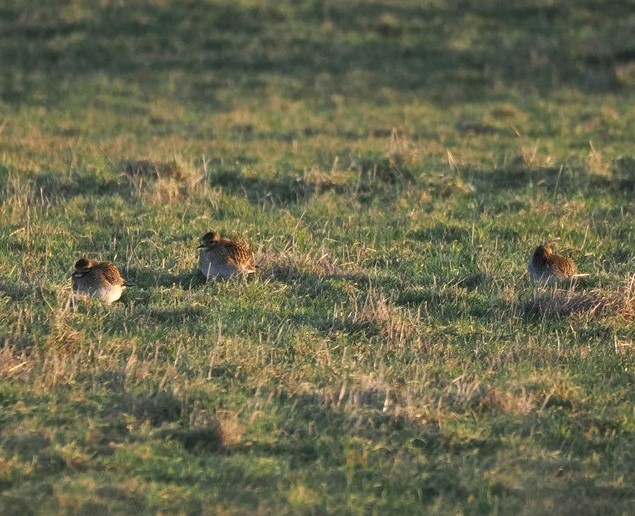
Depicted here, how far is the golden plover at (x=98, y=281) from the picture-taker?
8.74 meters

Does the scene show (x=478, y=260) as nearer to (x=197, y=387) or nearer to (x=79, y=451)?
(x=197, y=387)

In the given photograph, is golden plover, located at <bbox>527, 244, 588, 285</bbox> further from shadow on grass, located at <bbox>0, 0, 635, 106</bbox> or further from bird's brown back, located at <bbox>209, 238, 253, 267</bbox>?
shadow on grass, located at <bbox>0, 0, 635, 106</bbox>

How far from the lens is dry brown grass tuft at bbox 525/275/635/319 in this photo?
878cm

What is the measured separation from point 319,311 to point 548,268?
6.67ft

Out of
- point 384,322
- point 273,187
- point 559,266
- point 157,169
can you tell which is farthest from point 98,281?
point 273,187

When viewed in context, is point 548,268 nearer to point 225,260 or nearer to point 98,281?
point 225,260

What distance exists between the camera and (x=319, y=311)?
8898 mm

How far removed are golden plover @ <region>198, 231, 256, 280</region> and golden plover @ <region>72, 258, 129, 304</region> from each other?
84 cm

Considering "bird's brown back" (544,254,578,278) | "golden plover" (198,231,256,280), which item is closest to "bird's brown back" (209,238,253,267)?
"golden plover" (198,231,256,280)

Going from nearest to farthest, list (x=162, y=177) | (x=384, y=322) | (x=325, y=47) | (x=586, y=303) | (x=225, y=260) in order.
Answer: (x=384, y=322), (x=586, y=303), (x=225, y=260), (x=162, y=177), (x=325, y=47)

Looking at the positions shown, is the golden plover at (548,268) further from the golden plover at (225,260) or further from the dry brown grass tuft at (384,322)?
the golden plover at (225,260)

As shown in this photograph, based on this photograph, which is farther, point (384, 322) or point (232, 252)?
point (232, 252)

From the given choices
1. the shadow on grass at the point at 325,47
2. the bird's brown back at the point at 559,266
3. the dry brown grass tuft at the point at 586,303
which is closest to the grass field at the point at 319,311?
the dry brown grass tuft at the point at 586,303

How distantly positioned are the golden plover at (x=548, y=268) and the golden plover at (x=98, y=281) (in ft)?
11.0
